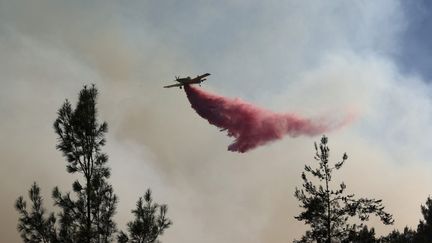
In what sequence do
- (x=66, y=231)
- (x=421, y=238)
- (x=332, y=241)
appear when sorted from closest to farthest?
(x=66, y=231) < (x=332, y=241) < (x=421, y=238)

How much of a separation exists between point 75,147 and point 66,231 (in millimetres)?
3291

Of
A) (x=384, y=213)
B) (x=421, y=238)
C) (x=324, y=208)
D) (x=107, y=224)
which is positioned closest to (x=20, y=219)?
(x=107, y=224)

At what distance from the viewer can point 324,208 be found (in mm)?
27016

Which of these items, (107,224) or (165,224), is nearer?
(107,224)

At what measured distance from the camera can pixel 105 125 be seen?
19.9 meters

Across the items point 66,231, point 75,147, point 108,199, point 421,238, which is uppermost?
point 421,238

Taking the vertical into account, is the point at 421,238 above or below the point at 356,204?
above

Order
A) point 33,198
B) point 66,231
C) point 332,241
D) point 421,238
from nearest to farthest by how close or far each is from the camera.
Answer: point 66,231 → point 33,198 → point 332,241 → point 421,238

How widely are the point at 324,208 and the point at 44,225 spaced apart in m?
14.9

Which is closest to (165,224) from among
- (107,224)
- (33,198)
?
(107,224)

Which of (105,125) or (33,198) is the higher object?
(105,125)

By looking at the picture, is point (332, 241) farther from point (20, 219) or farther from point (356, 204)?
point (20, 219)

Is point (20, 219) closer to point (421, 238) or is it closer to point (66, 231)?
point (66, 231)

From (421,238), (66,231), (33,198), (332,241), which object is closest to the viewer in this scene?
(66,231)
